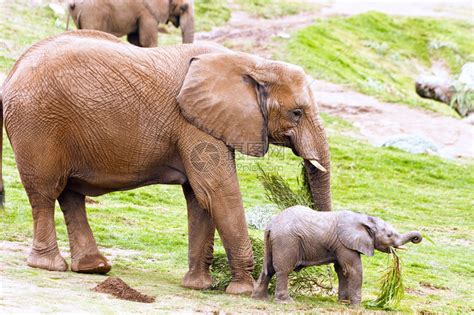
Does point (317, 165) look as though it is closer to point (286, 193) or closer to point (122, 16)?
point (286, 193)

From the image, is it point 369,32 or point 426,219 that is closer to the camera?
point 426,219

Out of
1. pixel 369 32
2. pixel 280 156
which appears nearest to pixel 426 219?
pixel 280 156

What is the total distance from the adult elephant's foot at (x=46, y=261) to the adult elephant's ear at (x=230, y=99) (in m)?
2.05

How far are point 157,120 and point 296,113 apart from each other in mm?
1390

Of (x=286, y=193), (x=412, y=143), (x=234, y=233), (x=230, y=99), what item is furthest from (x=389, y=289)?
(x=412, y=143)

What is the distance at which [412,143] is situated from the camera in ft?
83.5

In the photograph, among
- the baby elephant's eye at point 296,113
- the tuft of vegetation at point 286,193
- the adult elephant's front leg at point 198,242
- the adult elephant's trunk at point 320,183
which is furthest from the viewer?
the tuft of vegetation at point 286,193

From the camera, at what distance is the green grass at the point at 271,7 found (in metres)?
41.5

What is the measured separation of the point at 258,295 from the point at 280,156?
438 inches

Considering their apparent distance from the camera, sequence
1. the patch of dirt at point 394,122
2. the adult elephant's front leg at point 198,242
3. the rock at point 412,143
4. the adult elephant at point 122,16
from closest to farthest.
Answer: the adult elephant's front leg at point 198,242
the adult elephant at point 122,16
the rock at point 412,143
the patch of dirt at point 394,122

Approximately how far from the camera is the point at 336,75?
32.6 meters

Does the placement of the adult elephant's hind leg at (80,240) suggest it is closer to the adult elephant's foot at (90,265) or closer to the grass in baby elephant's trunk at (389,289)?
the adult elephant's foot at (90,265)

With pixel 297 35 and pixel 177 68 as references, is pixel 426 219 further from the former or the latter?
pixel 297 35

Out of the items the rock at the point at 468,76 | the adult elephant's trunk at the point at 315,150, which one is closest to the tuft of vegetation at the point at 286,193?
the adult elephant's trunk at the point at 315,150
